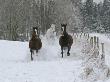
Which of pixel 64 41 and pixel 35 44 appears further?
pixel 64 41

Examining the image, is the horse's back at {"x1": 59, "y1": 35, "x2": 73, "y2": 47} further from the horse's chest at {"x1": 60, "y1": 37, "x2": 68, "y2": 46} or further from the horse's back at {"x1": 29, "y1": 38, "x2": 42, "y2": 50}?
the horse's back at {"x1": 29, "y1": 38, "x2": 42, "y2": 50}

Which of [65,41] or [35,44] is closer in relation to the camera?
[35,44]

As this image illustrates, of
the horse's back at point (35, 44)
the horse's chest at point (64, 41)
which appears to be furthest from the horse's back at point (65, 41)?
the horse's back at point (35, 44)

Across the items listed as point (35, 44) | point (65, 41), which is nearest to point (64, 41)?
point (65, 41)

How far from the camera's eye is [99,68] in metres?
12.7

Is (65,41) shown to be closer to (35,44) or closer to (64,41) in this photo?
(64,41)

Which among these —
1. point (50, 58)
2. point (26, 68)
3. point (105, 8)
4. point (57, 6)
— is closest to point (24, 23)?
point (57, 6)

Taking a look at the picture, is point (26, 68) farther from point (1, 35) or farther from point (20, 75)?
point (1, 35)

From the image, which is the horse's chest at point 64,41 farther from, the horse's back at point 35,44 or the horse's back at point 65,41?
the horse's back at point 35,44

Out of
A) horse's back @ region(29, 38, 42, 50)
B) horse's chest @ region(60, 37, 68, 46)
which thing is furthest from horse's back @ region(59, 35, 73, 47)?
horse's back @ region(29, 38, 42, 50)

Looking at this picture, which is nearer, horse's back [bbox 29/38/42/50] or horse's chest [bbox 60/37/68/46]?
horse's back [bbox 29/38/42/50]

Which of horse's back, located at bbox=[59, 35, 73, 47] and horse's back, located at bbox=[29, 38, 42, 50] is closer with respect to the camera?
horse's back, located at bbox=[29, 38, 42, 50]

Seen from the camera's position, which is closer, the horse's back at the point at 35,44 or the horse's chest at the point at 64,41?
the horse's back at the point at 35,44

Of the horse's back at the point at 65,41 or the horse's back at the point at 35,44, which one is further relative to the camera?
the horse's back at the point at 65,41
